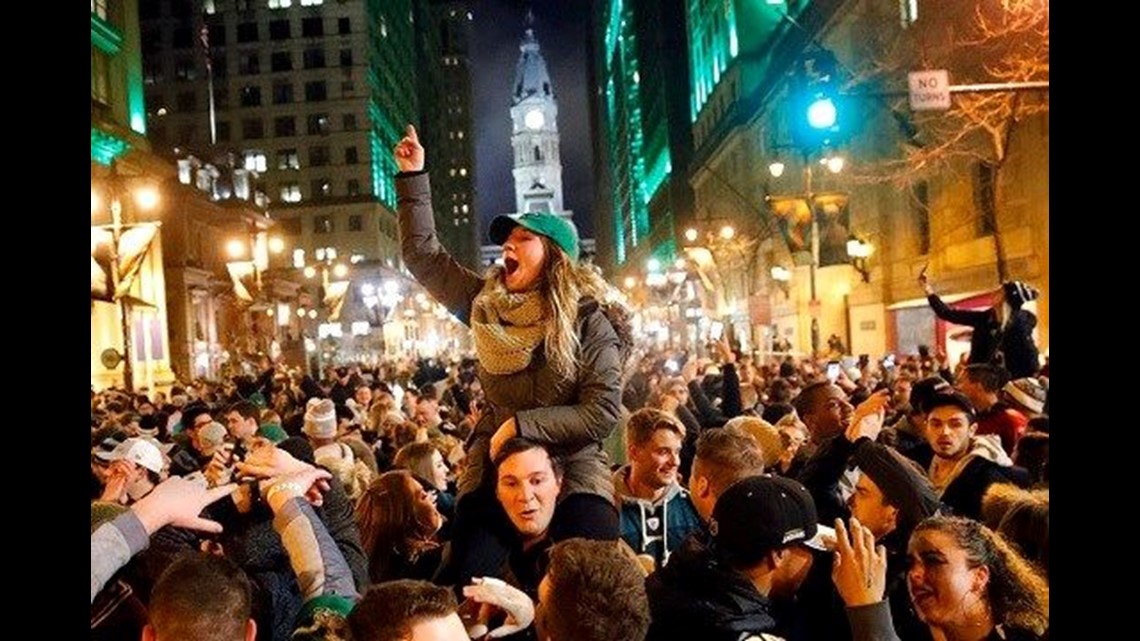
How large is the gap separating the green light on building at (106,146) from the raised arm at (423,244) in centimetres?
3938

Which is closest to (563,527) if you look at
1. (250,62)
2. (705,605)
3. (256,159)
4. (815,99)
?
(705,605)

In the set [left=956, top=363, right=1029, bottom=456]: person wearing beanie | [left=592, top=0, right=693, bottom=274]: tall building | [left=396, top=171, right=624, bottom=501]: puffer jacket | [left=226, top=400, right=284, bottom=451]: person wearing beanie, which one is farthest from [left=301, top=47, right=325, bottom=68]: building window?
[left=396, top=171, right=624, bottom=501]: puffer jacket

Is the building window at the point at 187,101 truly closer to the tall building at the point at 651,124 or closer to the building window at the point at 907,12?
the tall building at the point at 651,124

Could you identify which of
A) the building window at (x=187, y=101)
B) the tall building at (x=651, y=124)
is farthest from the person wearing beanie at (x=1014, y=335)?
the building window at (x=187, y=101)

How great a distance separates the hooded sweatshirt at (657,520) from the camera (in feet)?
18.1

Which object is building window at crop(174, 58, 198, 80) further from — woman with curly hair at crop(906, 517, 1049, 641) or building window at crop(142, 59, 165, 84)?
woman with curly hair at crop(906, 517, 1049, 641)

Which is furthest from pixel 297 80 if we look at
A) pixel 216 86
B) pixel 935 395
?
pixel 935 395

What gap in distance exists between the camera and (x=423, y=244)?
480 centimetres

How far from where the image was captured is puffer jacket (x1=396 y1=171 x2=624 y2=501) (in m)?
4.40

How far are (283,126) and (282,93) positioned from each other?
11.3ft

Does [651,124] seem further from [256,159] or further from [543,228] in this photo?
[543,228]

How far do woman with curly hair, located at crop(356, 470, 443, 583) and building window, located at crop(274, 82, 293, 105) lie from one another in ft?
383
